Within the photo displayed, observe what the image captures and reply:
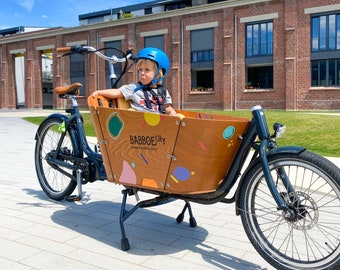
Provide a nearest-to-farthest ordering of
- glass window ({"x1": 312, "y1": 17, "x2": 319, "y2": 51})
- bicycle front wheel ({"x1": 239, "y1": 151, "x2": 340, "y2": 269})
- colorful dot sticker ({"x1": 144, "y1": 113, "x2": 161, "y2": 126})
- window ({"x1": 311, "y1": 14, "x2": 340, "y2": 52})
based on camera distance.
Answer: bicycle front wheel ({"x1": 239, "y1": 151, "x2": 340, "y2": 269}), colorful dot sticker ({"x1": 144, "y1": 113, "x2": 161, "y2": 126}), window ({"x1": 311, "y1": 14, "x2": 340, "y2": 52}), glass window ({"x1": 312, "y1": 17, "x2": 319, "y2": 51})

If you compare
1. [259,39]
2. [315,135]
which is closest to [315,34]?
[259,39]

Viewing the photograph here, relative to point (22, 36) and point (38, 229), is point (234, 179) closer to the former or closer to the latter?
point (38, 229)

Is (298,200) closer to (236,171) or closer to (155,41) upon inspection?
(236,171)

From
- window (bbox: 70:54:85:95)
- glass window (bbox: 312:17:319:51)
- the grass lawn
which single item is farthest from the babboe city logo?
window (bbox: 70:54:85:95)

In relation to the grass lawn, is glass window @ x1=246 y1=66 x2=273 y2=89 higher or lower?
higher

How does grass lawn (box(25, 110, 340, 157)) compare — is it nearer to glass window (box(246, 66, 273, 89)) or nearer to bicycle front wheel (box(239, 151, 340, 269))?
bicycle front wheel (box(239, 151, 340, 269))

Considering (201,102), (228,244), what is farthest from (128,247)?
(201,102)

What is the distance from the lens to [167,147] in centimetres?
281

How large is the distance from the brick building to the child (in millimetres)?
25734

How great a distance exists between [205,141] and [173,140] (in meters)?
0.24

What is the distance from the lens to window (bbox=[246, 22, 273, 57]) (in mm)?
28328

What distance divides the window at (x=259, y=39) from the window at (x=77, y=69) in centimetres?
1715

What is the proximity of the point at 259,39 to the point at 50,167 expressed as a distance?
26521 millimetres

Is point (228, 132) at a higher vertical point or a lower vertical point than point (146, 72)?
lower
